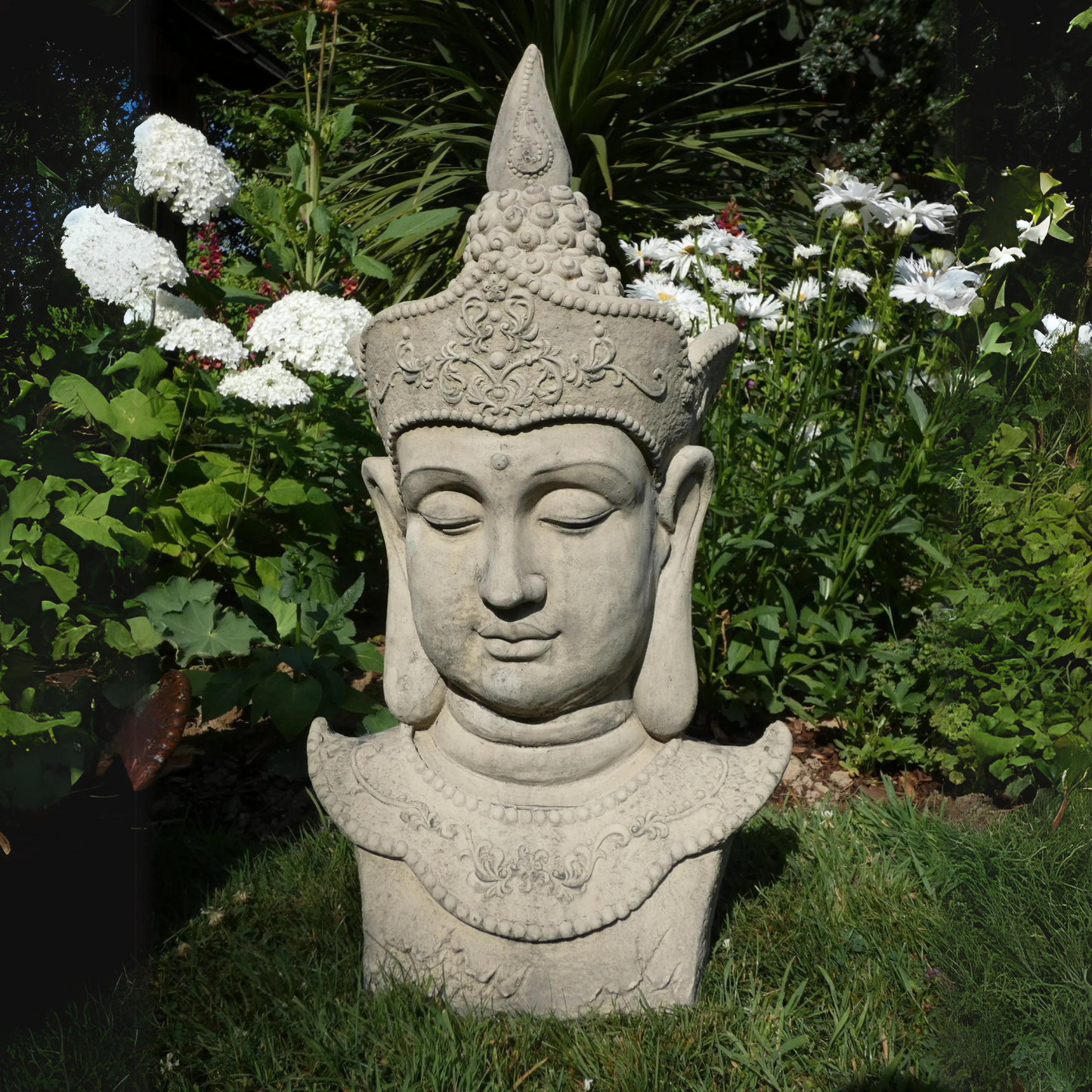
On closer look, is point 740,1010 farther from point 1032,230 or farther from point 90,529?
point 90,529

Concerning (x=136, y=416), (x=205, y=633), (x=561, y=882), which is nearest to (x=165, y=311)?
(x=136, y=416)

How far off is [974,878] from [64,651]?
8.61ft

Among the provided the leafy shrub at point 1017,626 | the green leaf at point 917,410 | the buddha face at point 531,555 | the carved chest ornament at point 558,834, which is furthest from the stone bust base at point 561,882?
the green leaf at point 917,410

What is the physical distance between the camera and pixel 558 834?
→ 2.35 m

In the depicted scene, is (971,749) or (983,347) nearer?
(983,347)

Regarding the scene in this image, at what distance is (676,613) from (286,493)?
5.07 feet

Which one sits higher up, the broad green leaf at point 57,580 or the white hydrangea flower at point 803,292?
the white hydrangea flower at point 803,292

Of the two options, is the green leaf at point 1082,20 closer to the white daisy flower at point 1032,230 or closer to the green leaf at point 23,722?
the white daisy flower at point 1032,230

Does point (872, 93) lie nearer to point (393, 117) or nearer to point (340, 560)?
point (393, 117)

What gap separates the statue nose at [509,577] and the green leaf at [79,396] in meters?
1.63

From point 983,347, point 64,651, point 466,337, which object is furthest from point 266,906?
point 983,347

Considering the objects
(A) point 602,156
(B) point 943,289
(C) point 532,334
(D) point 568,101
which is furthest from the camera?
(D) point 568,101

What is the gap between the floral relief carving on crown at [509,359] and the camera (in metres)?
2.08

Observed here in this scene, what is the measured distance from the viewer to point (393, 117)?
6.98 metres
